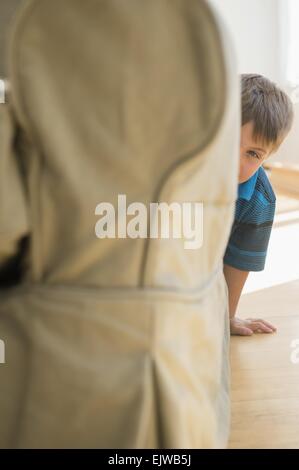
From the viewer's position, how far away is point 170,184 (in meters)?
0.49

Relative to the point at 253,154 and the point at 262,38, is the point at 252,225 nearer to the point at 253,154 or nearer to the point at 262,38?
the point at 253,154

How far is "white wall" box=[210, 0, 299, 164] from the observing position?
3977 mm

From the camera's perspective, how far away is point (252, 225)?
1.30m

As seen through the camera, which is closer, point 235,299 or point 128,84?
point 128,84

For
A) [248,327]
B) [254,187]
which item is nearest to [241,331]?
[248,327]

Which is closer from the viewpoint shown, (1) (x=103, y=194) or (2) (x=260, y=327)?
(1) (x=103, y=194)

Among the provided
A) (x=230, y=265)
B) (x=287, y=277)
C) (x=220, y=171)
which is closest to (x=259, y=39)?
(x=287, y=277)

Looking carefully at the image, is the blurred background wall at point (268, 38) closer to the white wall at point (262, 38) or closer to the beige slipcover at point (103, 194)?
the white wall at point (262, 38)

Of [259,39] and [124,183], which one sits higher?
[124,183]

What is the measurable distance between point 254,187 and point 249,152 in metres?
0.11

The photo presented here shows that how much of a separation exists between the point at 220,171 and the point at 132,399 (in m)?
0.23

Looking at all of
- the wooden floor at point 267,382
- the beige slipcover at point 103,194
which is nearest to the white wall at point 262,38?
the wooden floor at point 267,382

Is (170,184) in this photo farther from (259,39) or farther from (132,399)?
(259,39)

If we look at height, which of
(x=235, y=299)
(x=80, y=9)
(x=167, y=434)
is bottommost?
(x=235, y=299)
